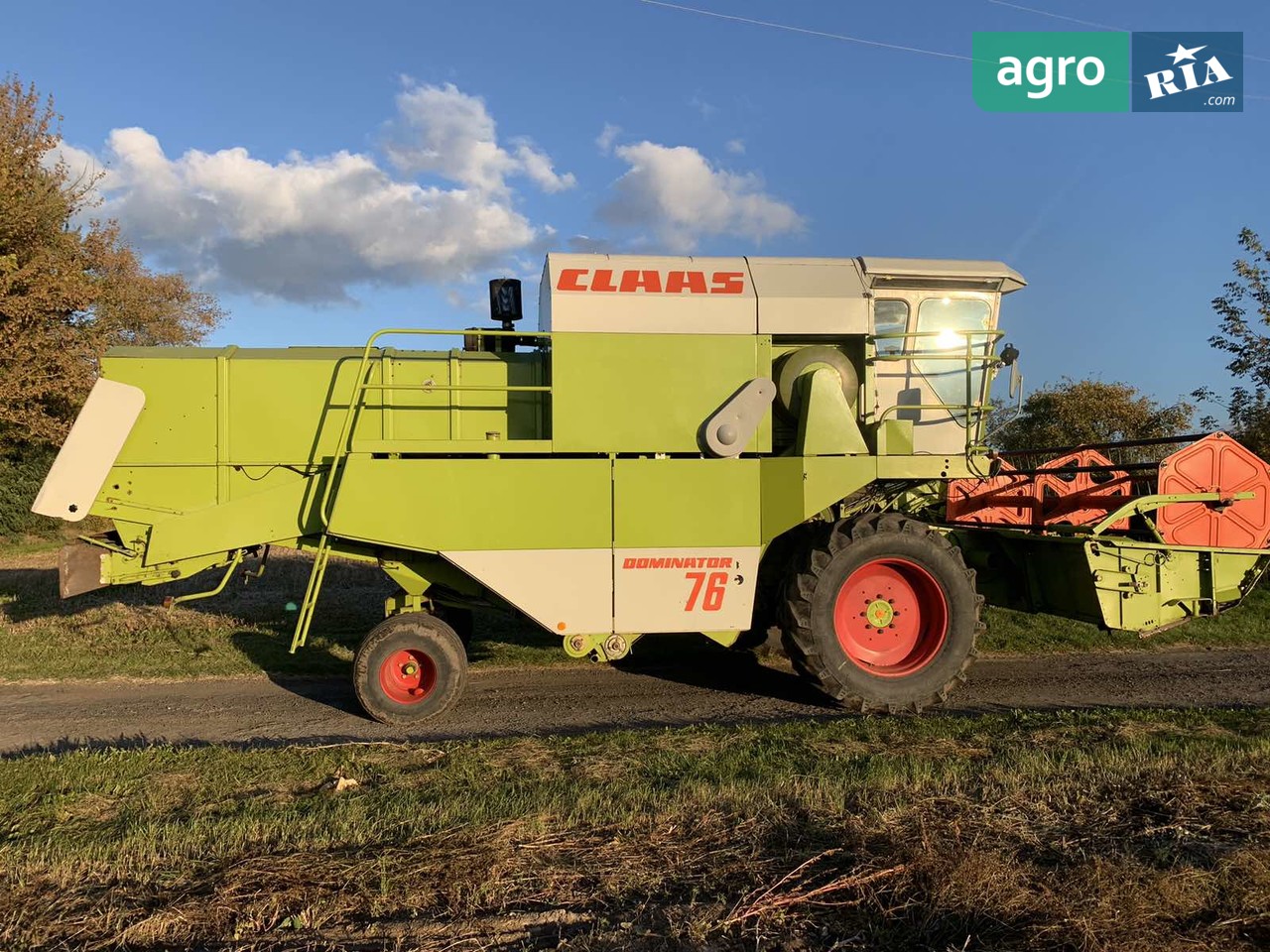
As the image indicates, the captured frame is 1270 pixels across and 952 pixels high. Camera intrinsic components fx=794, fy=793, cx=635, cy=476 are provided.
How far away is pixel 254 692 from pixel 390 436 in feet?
8.87

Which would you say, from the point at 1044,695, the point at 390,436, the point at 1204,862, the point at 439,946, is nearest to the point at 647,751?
the point at 439,946

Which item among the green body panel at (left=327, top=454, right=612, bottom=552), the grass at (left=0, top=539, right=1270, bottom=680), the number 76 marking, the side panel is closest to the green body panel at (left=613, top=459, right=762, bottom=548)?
the side panel

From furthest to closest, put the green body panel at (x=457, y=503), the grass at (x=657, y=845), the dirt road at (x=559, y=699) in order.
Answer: the green body panel at (x=457, y=503)
the dirt road at (x=559, y=699)
the grass at (x=657, y=845)

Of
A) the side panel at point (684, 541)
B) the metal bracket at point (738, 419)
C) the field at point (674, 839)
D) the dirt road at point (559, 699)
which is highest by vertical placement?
the metal bracket at point (738, 419)

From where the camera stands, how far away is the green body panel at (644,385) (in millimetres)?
6305

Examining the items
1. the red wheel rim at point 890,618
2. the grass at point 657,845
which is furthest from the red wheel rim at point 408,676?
the red wheel rim at point 890,618

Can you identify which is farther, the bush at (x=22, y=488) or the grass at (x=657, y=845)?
the bush at (x=22, y=488)

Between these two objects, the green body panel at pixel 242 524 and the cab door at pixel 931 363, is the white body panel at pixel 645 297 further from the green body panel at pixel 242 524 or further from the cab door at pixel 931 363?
the green body panel at pixel 242 524

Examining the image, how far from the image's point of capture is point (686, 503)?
635cm

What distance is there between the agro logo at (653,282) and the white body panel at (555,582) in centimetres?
211

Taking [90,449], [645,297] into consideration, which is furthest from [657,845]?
[90,449]

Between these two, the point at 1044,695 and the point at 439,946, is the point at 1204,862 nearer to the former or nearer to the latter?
the point at 439,946

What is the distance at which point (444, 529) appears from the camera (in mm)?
6191

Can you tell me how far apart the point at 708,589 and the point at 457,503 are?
2107mm
